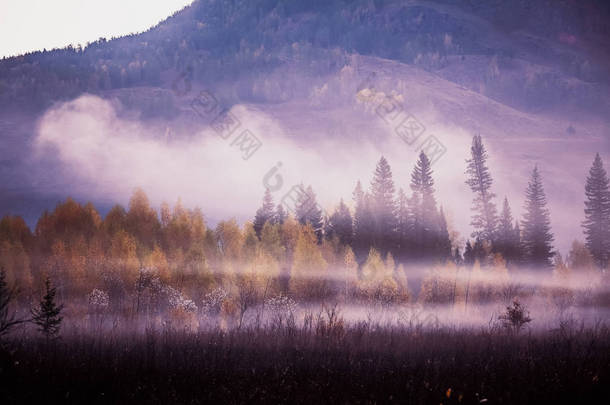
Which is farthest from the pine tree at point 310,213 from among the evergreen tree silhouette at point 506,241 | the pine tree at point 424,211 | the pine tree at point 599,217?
the pine tree at point 599,217

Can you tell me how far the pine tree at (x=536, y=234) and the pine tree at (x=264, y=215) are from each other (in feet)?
131

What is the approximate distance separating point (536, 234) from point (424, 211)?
15879 millimetres

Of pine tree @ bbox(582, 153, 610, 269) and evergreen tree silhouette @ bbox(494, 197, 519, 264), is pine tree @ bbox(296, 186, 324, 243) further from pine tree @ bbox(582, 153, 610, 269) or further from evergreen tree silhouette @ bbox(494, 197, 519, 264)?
pine tree @ bbox(582, 153, 610, 269)

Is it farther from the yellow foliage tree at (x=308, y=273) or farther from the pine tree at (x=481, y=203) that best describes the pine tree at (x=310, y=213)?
the pine tree at (x=481, y=203)

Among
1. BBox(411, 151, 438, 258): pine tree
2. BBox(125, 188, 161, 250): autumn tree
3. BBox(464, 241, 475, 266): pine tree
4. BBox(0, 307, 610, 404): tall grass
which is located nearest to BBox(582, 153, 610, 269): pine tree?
BBox(464, 241, 475, 266): pine tree

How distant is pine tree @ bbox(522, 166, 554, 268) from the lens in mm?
65188

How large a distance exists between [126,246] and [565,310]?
2155 inches

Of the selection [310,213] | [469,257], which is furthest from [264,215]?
[469,257]

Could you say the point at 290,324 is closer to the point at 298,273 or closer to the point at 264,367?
the point at 264,367

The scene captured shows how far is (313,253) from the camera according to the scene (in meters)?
61.5

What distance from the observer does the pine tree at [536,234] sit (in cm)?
6519

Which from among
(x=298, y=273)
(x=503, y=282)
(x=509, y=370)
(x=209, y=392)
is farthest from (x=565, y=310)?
(x=209, y=392)

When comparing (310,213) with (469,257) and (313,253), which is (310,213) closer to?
(313,253)

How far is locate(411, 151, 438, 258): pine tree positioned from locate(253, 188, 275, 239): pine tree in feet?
80.6
